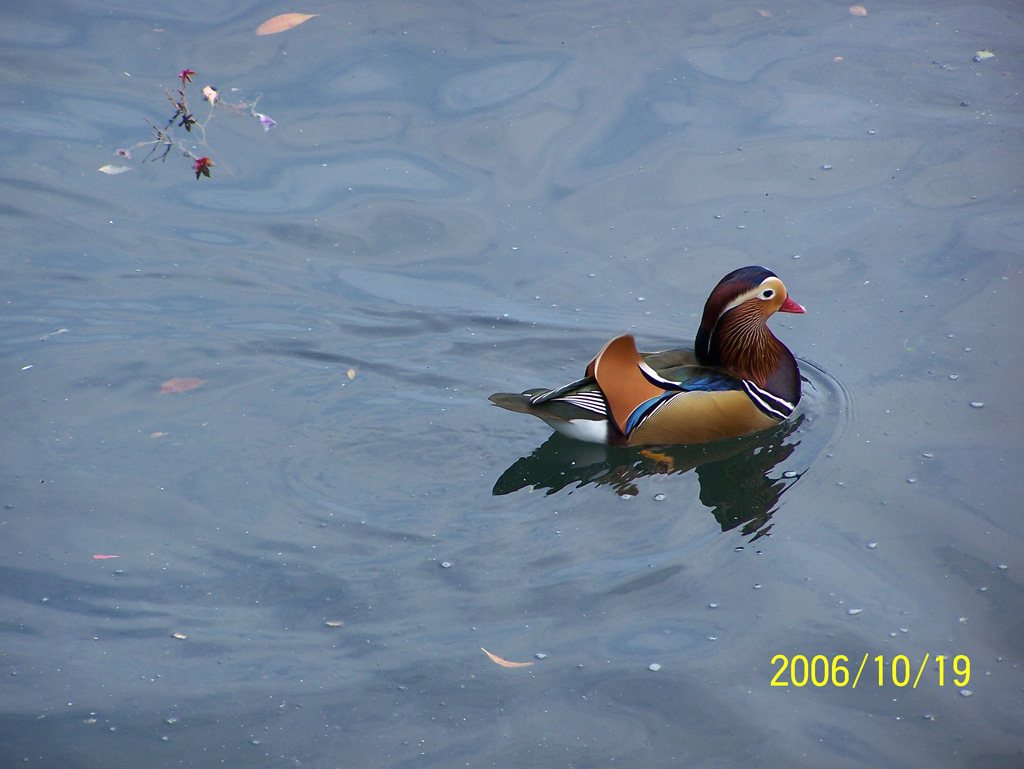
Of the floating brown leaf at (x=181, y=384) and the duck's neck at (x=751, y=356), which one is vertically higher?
the duck's neck at (x=751, y=356)

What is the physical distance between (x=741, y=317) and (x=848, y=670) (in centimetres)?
177

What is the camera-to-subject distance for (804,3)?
301 inches

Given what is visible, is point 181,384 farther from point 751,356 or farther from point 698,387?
point 751,356

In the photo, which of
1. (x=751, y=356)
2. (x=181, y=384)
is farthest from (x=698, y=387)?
(x=181, y=384)

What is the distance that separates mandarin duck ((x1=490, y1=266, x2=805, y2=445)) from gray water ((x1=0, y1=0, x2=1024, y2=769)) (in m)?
0.16

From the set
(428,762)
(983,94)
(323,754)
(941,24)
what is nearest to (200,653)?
(323,754)

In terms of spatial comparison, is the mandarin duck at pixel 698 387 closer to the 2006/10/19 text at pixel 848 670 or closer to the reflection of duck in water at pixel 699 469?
the reflection of duck in water at pixel 699 469

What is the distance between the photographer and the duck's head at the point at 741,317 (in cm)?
445

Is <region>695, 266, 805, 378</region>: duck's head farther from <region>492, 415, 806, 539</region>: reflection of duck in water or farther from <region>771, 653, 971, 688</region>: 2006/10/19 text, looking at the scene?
<region>771, 653, 971, 688</region>: 2006/10/19 text

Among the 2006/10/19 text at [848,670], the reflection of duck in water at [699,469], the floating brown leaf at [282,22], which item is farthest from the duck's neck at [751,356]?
the floating brown leaf at [282,22]

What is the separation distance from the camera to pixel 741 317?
14.7 ft

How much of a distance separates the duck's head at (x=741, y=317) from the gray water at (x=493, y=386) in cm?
44

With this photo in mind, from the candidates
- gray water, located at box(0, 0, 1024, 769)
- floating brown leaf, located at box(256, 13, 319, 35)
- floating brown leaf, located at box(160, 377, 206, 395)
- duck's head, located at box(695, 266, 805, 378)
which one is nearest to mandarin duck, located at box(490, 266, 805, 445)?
duck's head, located at box(695, 266, 805, 378)

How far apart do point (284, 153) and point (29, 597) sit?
3.68 metres
